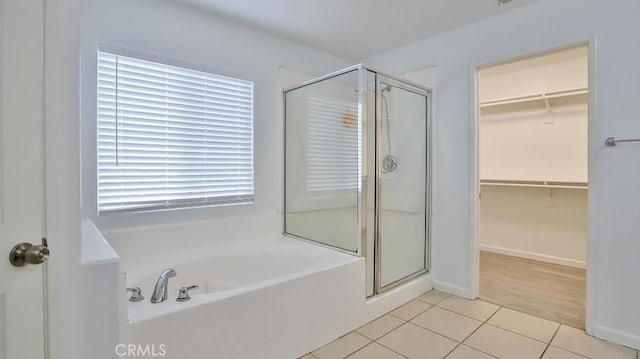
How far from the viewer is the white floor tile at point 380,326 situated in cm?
209

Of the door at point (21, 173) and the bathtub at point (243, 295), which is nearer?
the door at point (21, 173)

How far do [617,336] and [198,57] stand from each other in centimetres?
359

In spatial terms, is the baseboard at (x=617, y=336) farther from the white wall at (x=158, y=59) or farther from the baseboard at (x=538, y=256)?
the white wall at (x=158, y=59)

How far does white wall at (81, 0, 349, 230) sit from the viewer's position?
76.5 inches

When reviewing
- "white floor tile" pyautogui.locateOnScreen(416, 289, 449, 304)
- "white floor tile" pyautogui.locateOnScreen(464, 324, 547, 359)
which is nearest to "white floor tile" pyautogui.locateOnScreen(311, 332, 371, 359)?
"white floor tile" pyautogui.locateOnScreen(464, 324, 547, 359)

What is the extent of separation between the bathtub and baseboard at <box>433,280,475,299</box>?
0.09 m

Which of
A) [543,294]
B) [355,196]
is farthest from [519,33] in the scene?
[543,294]

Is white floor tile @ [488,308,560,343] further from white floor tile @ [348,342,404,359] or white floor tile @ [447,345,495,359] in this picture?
white floor tile @ [348,342,404,359]

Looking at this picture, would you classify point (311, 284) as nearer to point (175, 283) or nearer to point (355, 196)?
point (355, 196)

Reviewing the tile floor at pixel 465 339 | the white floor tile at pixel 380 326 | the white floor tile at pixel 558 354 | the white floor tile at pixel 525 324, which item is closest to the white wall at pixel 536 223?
the white floor tile at pixel 525 324

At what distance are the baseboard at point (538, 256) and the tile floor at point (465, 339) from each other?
1.71m

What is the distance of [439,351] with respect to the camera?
1.88 meters

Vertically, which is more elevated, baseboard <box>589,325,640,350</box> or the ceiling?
the ceiling

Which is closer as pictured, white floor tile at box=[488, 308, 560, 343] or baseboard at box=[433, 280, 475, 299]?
white floor tile at box=[488, 308, 560, 343]
